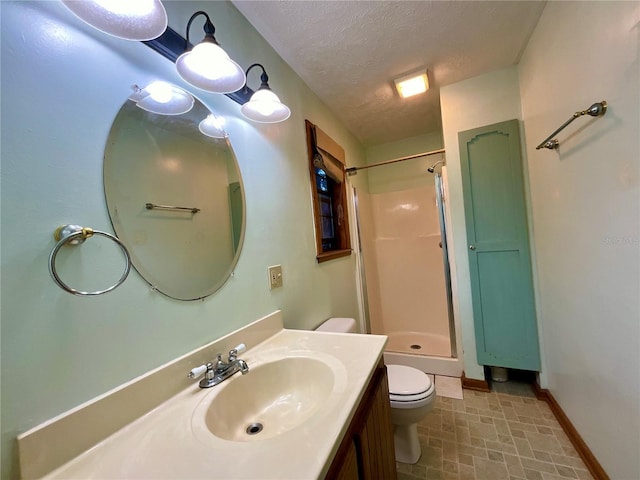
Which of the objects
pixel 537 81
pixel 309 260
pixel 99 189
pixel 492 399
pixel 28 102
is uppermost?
pixel 537 81

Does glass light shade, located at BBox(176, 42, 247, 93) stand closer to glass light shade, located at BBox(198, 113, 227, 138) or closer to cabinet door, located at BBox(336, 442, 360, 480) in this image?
glass light shade, located at BBox(198, 113, 227, 138)

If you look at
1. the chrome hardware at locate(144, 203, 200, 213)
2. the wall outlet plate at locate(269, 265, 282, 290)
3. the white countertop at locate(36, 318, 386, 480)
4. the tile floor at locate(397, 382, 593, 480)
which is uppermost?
the chrome hardware at locate(144, 203, 200, 213)

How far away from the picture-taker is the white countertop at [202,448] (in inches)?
18.2

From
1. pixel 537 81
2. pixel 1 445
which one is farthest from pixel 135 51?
pixel 537 81

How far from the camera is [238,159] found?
1103 mm

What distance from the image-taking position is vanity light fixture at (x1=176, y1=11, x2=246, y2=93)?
2.57 ft

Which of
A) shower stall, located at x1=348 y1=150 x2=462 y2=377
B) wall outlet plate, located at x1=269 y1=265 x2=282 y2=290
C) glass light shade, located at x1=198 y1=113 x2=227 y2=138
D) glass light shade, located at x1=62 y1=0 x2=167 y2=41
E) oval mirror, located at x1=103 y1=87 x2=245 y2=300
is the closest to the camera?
glass light shade, located at x1=62 y1=0 x2=167 y2=41

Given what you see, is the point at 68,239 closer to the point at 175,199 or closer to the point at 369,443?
the point at 175,199

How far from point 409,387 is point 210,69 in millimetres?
1654

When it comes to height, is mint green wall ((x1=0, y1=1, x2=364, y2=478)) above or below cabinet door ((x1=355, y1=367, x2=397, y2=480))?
above

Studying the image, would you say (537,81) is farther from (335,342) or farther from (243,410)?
(243,410)

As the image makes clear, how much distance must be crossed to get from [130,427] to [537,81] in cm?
239

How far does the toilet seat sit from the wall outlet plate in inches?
31.8

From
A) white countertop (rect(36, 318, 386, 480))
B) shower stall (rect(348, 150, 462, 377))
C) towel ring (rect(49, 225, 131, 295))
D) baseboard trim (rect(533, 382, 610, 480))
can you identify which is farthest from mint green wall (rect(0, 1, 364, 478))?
shower stall (rect(348, 150, 462, 377))
